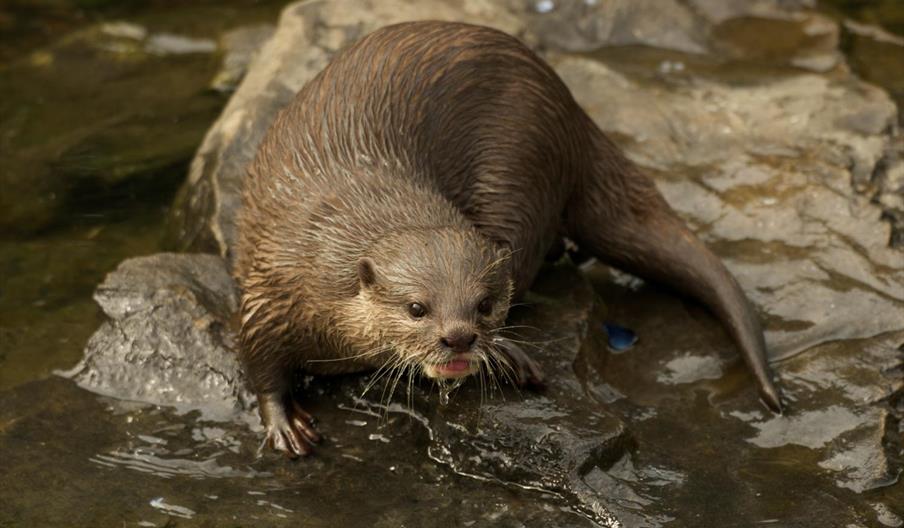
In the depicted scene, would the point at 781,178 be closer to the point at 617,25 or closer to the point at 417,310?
the point at 617,25

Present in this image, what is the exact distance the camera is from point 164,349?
3828 mm

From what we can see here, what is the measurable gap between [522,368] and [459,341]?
17.4 inches

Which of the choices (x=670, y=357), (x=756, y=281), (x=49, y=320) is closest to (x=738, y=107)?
(x=756, y=281)

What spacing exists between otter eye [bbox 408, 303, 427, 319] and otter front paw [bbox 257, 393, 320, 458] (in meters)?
0.53

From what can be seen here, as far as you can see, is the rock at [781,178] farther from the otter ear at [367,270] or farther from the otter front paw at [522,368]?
the otter ear at [367,270]

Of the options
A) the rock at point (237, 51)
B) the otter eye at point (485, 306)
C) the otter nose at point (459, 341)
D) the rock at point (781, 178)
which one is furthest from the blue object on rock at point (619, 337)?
the rock at point (237, 51)

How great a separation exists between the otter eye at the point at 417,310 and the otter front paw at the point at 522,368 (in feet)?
1.22

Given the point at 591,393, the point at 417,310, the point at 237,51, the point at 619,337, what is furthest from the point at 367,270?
the point at 237,51

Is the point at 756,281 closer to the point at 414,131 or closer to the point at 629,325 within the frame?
the point at 629,325

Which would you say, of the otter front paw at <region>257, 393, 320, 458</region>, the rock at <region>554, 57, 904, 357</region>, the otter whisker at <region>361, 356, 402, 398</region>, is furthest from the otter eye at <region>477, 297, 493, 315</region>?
the rock at <region>554, 57, 904, 357</region>

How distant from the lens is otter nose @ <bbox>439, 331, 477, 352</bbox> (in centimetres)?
321

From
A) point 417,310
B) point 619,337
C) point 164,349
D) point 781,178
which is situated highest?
point 417,310

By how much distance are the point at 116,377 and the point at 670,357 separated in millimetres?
1528

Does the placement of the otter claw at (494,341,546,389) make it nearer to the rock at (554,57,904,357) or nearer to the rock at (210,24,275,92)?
the rock at (554,57,904,357)
